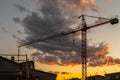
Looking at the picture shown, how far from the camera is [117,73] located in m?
111

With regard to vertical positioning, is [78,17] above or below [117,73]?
above

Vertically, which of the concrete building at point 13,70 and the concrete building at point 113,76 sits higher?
the concrete building at point 13,70

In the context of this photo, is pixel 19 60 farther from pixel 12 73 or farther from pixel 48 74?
pixel 48 74

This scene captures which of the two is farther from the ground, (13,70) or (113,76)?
(13,70)

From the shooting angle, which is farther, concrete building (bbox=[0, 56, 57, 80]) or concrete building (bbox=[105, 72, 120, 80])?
concrete building (bbox=[105, 72, 120, 80])

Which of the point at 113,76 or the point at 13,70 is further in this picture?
the point at 113,76

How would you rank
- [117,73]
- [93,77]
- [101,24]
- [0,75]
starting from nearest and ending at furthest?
1. [0,75]
2. [101,24]
3. [117,73]
4. [93,77]

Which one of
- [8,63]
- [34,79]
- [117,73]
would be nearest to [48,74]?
[34,79]

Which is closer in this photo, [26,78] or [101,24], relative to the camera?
[26,78]

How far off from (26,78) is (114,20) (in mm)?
31210

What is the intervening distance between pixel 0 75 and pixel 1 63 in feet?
9.94

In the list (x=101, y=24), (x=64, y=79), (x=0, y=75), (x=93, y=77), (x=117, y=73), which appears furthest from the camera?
(x=64, y=79)

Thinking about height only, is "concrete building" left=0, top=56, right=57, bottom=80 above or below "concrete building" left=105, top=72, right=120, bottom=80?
above

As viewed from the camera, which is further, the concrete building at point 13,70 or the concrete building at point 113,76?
the concrete building at point 113,76
